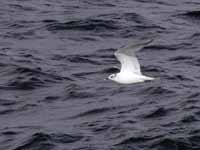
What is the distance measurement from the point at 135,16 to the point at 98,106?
756cm

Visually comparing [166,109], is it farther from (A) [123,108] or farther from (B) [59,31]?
(B) [59,31]

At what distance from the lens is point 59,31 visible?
79.0 feet

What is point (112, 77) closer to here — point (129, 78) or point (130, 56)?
point (129, 78)

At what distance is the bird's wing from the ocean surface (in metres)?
0.66

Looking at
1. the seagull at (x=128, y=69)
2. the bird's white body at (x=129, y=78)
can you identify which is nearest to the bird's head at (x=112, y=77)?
the seagull at (x=128, y=69)

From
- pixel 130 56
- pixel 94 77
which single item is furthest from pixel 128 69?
pixel 94 77

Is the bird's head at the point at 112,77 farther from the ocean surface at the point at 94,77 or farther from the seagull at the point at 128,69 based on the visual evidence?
A: the ocean surface at the point at 94,77

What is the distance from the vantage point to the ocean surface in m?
16.4

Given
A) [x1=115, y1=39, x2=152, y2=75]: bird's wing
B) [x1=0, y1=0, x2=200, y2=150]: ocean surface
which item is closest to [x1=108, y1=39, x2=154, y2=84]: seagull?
[x1=115, y1=39, x2=152, y2=75]: bird's wing

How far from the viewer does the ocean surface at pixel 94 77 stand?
1636cm

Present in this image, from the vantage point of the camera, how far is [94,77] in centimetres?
2030

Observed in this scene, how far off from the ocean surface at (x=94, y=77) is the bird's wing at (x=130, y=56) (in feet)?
2.15

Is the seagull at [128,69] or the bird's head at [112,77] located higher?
the seagull at [128,69]

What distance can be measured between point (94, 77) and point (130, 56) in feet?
7.37
